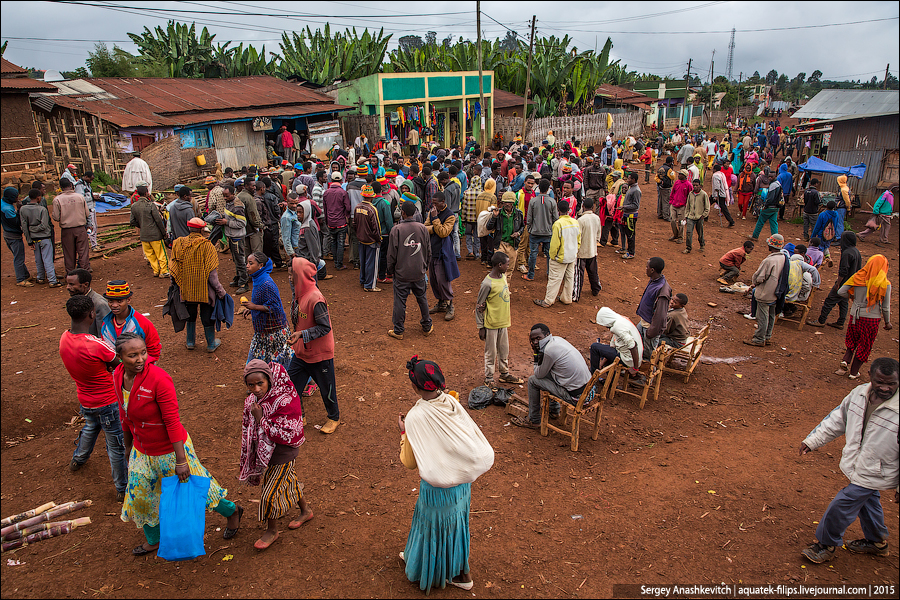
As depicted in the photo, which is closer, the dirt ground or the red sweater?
the red sweater

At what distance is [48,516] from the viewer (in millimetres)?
4234

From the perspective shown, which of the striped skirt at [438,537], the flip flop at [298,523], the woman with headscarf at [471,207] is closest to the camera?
Result: the striped skirt at [438,537]

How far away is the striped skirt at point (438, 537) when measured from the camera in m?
3.45

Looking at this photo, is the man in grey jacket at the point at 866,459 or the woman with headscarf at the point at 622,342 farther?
the woman with headscarf at the point at 622,342

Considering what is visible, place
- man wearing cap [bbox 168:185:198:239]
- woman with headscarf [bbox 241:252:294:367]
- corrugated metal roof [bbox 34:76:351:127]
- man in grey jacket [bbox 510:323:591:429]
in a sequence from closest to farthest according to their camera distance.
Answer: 1. woman with headscarf [bbox 241:252:294:367]
2. man in grey jacket [bbox 510:323:591:429]
3. man wearing cap [bbox 168:185:198:239]
4. corrugated metal roof [bbox 34:76:351:127]

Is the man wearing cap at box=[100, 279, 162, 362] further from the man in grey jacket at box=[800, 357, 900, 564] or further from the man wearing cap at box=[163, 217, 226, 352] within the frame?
the man in grey jacket at box=[800, 357, 900, 564]

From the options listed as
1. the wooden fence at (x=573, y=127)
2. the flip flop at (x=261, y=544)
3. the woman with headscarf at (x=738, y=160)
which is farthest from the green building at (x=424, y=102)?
the flip flop at (x=261, y=544)

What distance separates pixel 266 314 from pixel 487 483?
2804mm

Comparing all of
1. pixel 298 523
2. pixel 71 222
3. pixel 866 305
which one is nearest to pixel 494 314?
pixel 298 523

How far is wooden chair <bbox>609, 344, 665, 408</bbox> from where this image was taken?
6590mm

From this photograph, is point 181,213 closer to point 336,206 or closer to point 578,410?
point 336,206

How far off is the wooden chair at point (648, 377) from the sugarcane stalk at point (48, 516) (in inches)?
216

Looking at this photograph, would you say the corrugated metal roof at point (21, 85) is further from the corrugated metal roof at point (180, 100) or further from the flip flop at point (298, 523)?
the flip flop at point (298, 523)

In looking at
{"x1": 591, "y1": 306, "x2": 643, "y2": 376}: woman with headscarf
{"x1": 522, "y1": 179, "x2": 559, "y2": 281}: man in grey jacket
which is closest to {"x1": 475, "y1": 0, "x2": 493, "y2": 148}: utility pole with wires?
{"x1": 522, "y1": 179, "x2": 559, "y2": 281}: man in grey jacket
